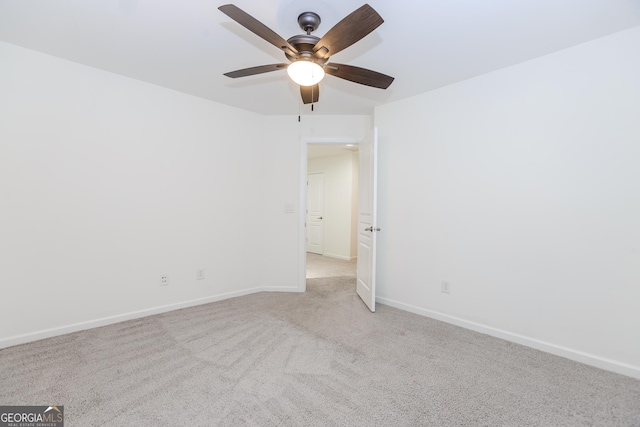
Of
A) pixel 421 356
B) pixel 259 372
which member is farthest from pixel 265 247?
pixel 421 356

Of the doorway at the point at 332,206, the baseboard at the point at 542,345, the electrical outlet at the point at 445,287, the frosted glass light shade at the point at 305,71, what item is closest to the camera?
the frosted glass light shade at the point at 305,71

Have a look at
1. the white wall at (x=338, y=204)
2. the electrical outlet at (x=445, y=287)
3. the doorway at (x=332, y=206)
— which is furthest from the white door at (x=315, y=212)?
the electrical outlet at (x=445, y=287)

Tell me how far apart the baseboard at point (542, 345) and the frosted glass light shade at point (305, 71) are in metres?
2.57

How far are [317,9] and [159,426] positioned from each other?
254 centimetres

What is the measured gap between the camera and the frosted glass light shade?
1753 mm

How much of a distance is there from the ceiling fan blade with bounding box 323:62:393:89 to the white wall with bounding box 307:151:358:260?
14.4 feet

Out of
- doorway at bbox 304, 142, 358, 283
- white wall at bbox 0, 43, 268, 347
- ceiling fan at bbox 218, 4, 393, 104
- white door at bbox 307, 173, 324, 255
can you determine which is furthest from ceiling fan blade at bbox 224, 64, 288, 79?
white door at bbox 307, 173, 324, 255

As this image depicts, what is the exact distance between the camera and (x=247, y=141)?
3.69 metres

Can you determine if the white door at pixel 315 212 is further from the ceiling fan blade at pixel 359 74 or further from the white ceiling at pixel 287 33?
the ceiling fan blade at pixel 359 74

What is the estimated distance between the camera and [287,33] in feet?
6.70

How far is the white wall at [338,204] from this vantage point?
6418 millimetres

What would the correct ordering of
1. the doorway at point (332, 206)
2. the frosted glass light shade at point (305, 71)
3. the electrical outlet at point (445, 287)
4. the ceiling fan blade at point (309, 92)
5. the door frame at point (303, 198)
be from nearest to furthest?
the frosted glass light shade at point (305, 71) → the ceiling fan blade at point (309, 92) → the electrical outlet at point (445, 287) → the door frame at point (303, 198) → the doorway at point (332, 206)

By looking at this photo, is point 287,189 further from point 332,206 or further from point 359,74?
point 332,206

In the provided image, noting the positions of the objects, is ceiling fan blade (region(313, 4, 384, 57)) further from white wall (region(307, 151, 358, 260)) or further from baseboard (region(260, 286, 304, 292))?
white wall (region(307, 151, 358, 260))
